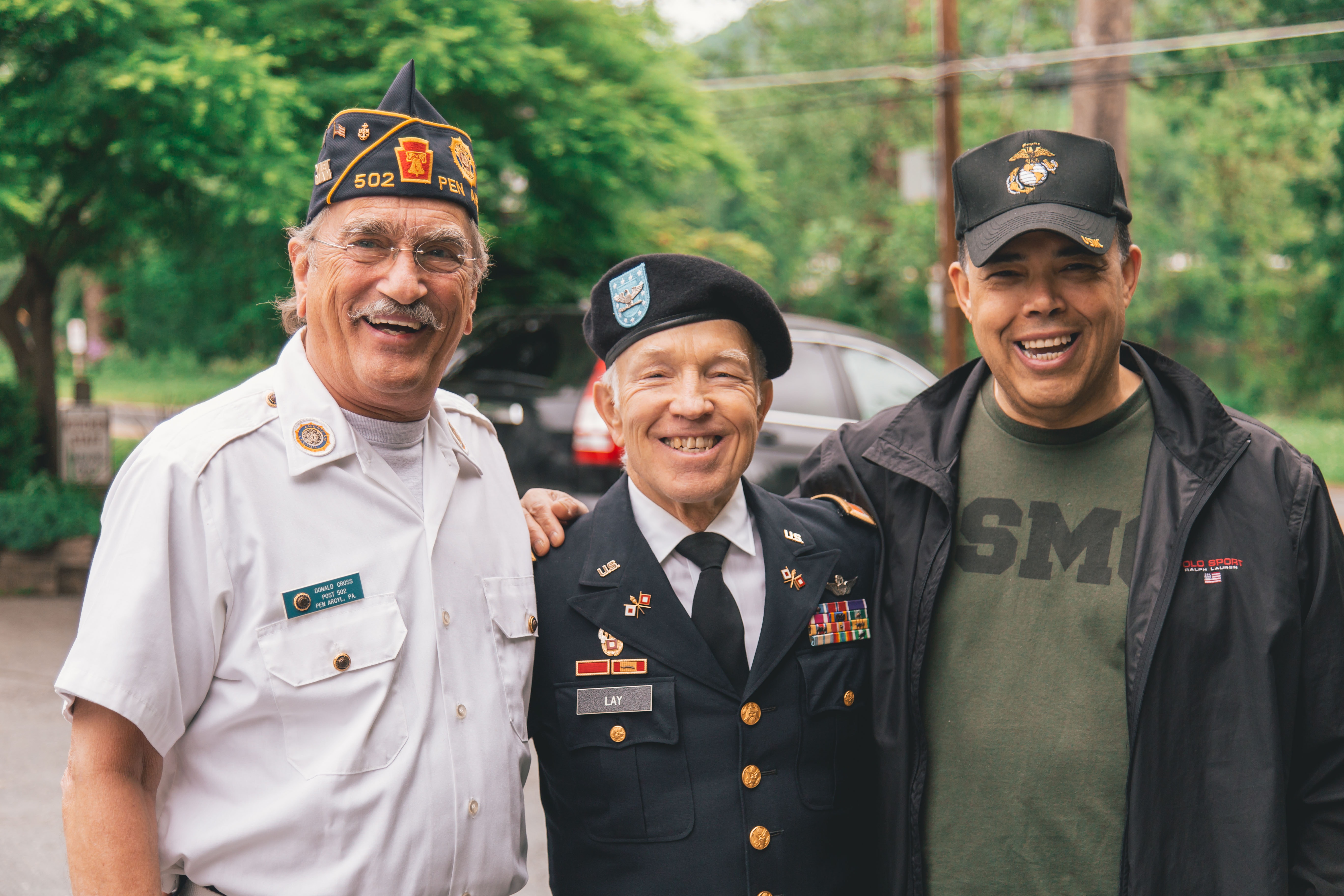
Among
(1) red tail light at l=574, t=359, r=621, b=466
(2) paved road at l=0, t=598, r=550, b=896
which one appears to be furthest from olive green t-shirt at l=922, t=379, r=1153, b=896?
(1) red tail light at l=574, t=359, r=621, b=466

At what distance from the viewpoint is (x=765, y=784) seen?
2.11 m

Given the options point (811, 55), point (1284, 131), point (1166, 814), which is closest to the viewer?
point (1166, 814)

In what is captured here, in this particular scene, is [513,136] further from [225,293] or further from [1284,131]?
[1284,131]

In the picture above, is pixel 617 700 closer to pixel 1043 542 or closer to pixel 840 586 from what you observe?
pixel 840 586

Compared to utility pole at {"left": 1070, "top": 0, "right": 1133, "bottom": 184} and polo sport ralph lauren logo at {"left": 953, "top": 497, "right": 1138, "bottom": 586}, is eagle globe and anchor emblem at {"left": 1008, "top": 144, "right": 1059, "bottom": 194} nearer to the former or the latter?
polo sport ralph lauren logo at {"left": 953, "top": 497, "right": 1138, "bottom": 586}

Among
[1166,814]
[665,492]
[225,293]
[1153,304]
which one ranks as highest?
[1153,304]

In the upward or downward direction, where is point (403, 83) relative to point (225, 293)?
downward

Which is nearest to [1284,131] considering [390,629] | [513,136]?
[513,136]

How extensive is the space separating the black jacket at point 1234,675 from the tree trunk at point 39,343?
9825 mm

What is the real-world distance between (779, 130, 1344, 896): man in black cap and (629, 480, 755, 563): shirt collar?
34 cm

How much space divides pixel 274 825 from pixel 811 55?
79.3 feet

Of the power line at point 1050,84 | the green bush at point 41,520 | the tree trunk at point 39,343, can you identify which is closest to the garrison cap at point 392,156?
the green bush at point 41,520

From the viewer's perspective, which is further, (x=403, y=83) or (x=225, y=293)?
(x=225, y=293)

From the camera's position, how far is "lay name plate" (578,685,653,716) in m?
2.13
